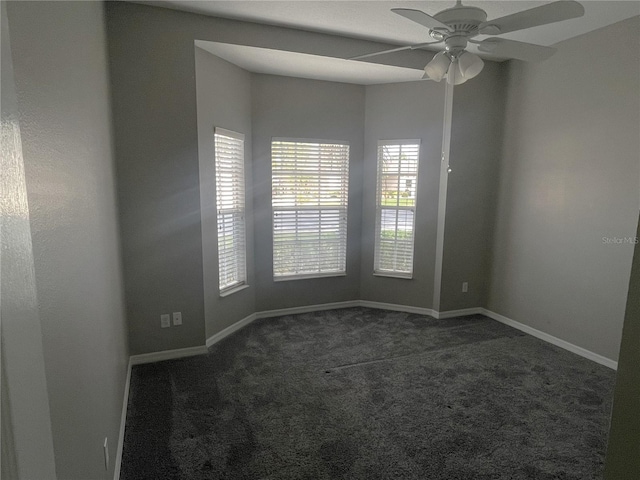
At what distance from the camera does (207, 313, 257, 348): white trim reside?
3.60m

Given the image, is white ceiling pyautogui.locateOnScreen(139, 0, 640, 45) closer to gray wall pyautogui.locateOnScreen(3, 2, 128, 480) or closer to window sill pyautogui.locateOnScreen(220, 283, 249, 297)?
gray wall pyautogui.locateOnScreen(3, 2, 128, 480)

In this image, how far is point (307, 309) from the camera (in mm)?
4555

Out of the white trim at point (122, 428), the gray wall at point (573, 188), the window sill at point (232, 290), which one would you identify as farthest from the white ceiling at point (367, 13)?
the white trim at point (122, 428)

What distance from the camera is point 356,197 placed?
15.1 ft

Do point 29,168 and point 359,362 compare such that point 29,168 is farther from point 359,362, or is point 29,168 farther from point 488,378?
point 488,378

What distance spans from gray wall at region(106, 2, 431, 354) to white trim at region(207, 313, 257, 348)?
0.21m

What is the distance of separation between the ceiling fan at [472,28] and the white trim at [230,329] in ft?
9.77

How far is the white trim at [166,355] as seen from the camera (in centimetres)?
320

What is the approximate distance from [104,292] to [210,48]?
2.38 meters

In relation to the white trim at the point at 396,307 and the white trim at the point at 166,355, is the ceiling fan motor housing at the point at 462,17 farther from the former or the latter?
the white trim at the point at 396,307

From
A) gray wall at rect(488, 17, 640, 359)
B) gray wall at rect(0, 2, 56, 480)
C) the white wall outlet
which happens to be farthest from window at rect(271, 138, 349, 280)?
gray wall at rect(0, 2, 56, 480)

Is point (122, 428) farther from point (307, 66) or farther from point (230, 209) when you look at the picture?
point (307, 66)

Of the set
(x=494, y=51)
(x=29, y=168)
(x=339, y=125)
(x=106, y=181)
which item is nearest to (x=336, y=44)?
(x=339, y=125)

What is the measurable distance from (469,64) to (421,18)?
441 millimetres
